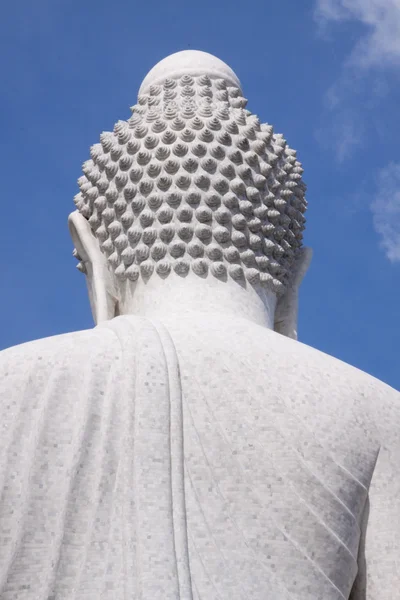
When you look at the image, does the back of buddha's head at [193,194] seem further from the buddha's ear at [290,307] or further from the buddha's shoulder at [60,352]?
the buddha's shoulder at [60,352]

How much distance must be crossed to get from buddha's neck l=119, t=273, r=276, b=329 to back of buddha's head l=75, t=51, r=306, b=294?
53mm

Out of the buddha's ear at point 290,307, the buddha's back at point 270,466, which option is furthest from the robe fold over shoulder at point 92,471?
the buddha's ear at point 290,307

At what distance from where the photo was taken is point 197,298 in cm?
587

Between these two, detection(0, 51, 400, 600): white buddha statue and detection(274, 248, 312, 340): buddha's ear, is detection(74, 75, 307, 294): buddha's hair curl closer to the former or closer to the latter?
detection(0, 51, 400, 600): white buddha statue

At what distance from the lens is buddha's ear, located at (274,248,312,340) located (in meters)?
6.62

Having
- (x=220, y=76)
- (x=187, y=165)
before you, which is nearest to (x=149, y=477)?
(x=187, y=165)

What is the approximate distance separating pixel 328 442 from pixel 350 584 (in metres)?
0.61

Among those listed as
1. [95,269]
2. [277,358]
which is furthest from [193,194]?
[277,358]

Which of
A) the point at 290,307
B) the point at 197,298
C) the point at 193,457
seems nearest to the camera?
the point at 193,457

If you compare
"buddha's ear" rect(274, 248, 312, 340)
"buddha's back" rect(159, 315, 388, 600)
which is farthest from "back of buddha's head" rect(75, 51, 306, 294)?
"buddha's back" rect(159, 315, 388, 600)

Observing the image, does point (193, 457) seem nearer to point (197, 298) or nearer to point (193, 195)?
point (197, 298)

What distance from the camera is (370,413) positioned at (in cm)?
516

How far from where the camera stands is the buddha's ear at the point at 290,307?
662 centimetres

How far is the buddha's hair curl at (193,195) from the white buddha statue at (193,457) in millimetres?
28
